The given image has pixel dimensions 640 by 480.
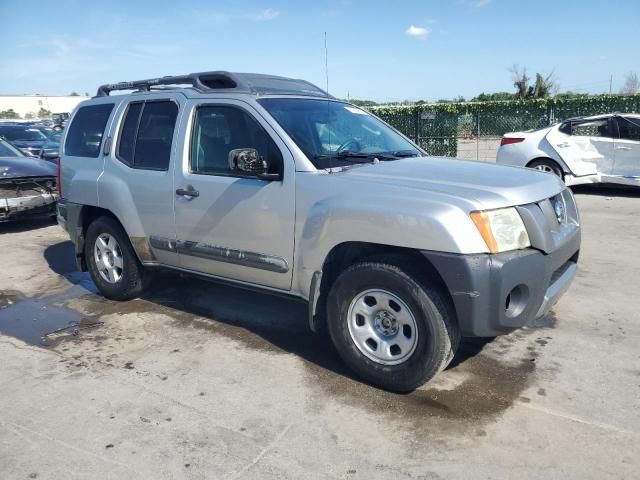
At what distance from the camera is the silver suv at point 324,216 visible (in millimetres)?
3223

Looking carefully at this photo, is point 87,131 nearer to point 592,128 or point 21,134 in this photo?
point 592,128

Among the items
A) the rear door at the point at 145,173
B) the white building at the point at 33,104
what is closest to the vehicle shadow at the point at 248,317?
the rear door at the point at 145,173

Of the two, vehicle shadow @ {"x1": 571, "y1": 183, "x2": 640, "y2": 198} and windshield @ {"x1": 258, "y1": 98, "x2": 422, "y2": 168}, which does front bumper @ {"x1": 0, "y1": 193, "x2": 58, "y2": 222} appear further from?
vehicle shadow @ {"x1": 571, "y1": 183, "x2": 640, "y2": 198}

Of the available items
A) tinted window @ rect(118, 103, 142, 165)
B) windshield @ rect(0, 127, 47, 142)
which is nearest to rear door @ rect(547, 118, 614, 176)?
tinted window @ rect(118, 103, 142, 165)

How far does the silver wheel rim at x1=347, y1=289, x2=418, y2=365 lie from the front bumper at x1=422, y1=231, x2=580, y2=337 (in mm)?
360

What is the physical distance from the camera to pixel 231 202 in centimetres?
416

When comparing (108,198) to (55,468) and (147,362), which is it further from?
(55,468)

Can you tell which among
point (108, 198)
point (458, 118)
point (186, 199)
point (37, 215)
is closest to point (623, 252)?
point (186, 199)

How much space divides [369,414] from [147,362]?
1768mm

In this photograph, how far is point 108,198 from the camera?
5.12 metres

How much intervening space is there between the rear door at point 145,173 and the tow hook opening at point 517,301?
2752 millimetres

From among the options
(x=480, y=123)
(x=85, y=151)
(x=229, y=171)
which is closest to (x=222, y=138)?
(x=229, y=171)

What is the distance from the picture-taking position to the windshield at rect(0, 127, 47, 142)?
1691 cm

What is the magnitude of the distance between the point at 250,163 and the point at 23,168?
673 centimetres
